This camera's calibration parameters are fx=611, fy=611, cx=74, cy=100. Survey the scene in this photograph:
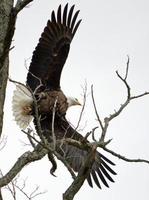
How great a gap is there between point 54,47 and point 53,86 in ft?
1.71


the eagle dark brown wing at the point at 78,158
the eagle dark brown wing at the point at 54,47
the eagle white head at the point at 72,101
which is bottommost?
the eagle dark brown wing at the point at 78,158

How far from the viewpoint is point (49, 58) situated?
7.96m

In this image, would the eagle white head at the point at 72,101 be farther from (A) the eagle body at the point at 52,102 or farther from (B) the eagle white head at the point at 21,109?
(B) the eagle white head at the point at 21,109

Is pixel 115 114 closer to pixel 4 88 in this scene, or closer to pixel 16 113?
pixel 4 88

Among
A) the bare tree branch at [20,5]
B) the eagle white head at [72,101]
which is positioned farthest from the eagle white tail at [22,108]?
the bare tree branch at [20,5]

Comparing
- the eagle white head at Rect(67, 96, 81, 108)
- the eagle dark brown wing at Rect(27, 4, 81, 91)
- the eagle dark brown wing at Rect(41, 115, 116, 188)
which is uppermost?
the eagle dark brown wing at Rect(27, 4, 81, 91)

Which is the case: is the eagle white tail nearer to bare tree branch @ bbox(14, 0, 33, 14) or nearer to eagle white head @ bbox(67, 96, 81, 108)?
eagle white head @ bbox(67, 96, 81, 108)

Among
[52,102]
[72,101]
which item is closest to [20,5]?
[52,102]

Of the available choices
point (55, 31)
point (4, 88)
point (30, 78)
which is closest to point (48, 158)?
point (4, 88)

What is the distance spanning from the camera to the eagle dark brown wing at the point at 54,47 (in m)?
7.90

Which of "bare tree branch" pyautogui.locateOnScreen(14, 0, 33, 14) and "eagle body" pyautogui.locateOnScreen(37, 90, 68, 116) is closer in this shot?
"bare tree branch" pyautogui.locateOnScreen(14, 0, 33, 14)

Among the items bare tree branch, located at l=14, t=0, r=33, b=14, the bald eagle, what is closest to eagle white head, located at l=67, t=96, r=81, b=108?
the bald eagle

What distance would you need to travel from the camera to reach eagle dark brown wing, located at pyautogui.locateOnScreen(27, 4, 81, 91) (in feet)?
25.9

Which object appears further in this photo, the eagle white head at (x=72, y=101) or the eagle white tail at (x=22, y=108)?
the eagle white head at (x=72, y=101)
